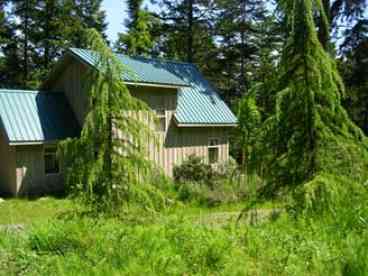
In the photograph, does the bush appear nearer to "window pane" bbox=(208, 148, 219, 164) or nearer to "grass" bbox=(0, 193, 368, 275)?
"window pane" bbox=(208, 148, 219, 164)

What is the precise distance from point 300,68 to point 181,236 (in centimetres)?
362

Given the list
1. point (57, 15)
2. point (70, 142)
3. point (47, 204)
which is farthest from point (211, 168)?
point (57, 15)

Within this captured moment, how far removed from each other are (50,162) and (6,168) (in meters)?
1.80

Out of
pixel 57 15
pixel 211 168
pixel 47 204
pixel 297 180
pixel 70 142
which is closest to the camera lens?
pixel 297 180

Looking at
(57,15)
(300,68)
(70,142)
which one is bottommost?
(70,142)

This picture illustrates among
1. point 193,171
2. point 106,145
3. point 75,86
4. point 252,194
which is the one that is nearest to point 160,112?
point 193,171

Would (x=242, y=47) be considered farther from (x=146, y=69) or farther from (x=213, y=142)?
(x=146, y=69)

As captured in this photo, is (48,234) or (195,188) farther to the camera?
(195,188)

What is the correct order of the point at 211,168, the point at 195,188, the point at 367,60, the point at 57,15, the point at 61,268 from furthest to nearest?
the point at 57,15 → the point at 367,60 → the point at 211,168 → the point at 195,188 → the point at 61,268

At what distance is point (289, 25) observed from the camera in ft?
25.1

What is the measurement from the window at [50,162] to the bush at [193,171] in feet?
18.0

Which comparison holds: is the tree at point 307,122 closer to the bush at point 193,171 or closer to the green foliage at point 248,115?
the green foliage at point 248,115

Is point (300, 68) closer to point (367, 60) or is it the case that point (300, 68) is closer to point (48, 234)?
point (48, 234)

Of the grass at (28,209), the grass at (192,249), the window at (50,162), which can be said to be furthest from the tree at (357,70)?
the grass at (192,249)
